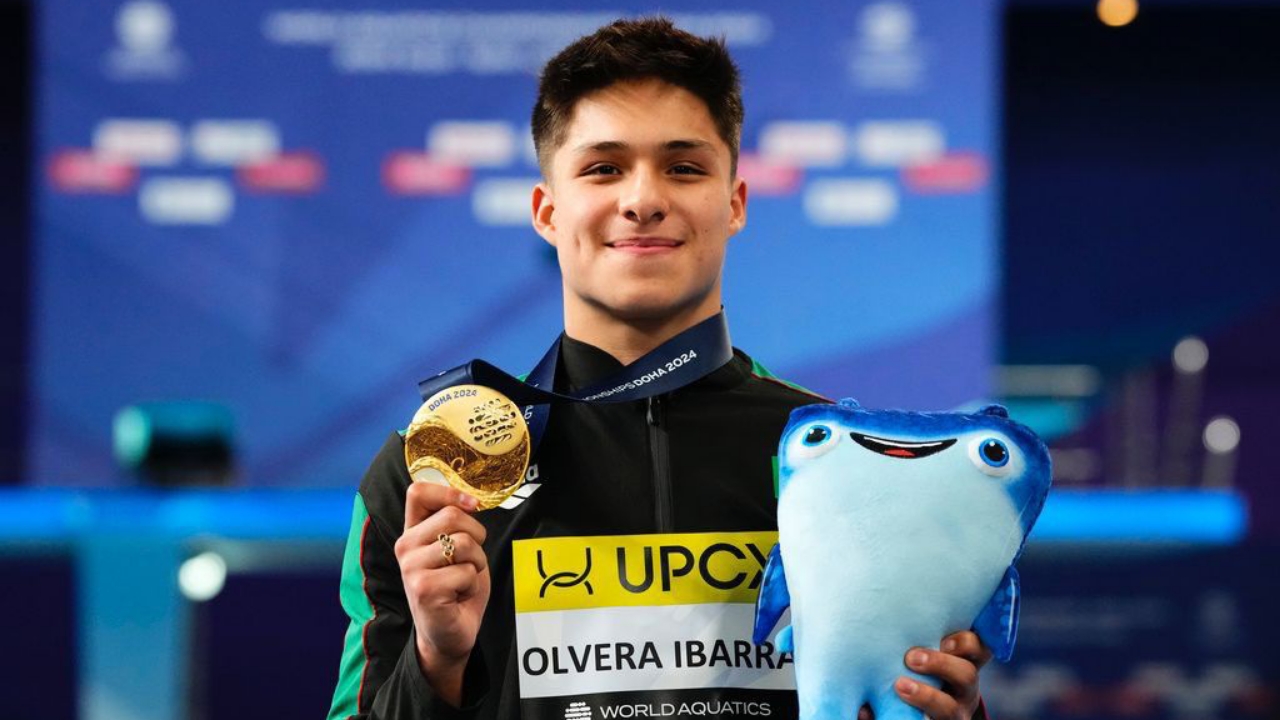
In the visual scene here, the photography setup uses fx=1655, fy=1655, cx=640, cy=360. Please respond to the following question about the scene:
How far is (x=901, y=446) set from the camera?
4.23ft

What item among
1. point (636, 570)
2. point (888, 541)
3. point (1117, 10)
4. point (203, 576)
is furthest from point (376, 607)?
point (1117, 10)

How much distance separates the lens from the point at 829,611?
1.23 m

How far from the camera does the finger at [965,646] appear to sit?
122 cm

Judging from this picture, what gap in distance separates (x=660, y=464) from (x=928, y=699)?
321 mm

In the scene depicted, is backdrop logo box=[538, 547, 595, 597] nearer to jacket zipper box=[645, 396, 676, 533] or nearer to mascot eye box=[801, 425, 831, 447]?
jacket zipper box=[645, 396, 676, 533]

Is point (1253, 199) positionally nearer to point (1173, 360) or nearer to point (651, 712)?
point (1173, 360)

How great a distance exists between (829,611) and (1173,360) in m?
5.08

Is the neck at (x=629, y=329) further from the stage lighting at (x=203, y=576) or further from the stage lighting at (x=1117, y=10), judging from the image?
the stage lighting at (x=1117, y=10)

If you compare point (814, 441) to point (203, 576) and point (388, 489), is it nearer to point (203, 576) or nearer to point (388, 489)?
point (388, 489)

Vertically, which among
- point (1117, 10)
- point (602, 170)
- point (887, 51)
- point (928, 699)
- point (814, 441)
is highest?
point (1117, 10)

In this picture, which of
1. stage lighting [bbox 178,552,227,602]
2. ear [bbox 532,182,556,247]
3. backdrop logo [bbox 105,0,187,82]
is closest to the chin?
ear [bbox 532,182,556,247]

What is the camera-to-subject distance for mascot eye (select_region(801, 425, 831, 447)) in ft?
4.24

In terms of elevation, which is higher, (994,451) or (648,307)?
(648,307)

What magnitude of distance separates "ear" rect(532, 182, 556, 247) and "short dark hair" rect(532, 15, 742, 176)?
2 centimetres
